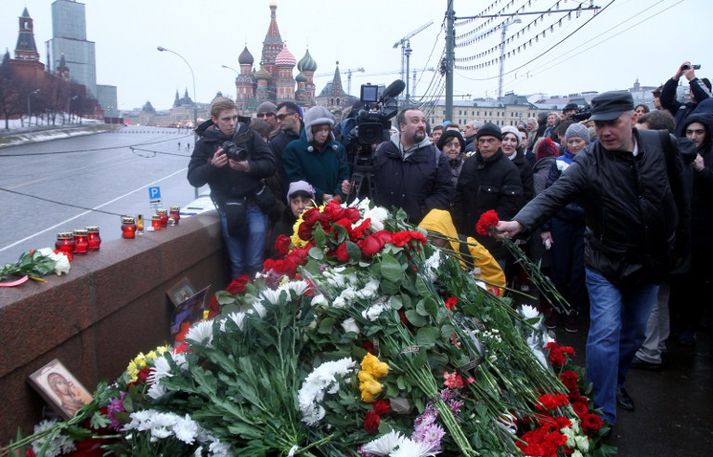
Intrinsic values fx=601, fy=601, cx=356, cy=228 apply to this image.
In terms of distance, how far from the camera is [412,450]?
2.02 m

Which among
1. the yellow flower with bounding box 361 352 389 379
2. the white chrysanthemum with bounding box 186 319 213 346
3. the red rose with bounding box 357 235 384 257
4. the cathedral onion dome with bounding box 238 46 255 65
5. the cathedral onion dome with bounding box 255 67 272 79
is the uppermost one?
the cathedral onion dome with bounding box 238 46 255 65

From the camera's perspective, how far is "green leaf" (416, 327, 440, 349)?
7.97 ft

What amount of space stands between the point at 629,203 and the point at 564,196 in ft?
1.14

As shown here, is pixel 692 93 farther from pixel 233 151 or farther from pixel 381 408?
pixel 381 408

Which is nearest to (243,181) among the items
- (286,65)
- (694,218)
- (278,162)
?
(278,162)

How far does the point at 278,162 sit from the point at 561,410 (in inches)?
148

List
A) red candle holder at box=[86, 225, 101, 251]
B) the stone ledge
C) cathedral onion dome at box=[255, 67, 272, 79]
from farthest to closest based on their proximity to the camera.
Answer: cathedral onion dome at box=[255, 67, 272, 79] → red candle holder at box=[86, 225, 101, 251] → the stone ledge

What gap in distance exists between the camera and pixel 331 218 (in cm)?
321

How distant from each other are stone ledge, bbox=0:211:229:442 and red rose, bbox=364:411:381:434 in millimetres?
1401

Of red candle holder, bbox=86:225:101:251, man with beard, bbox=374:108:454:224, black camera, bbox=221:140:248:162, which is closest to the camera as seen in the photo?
red candle holder, bbox=86:225:101:251

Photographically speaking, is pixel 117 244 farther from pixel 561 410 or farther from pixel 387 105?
pixel 387 105

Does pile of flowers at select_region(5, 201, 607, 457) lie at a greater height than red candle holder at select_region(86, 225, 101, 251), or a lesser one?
lesser

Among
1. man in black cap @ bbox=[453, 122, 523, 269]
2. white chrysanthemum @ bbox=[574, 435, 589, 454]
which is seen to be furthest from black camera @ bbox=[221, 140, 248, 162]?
white chrysanthemum @ bbox=[574, 435, 589, 454]

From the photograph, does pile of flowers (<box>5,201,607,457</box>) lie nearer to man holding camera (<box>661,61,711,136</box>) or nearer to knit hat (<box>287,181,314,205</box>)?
knit hat (<box>287,181,314,205</box>)
